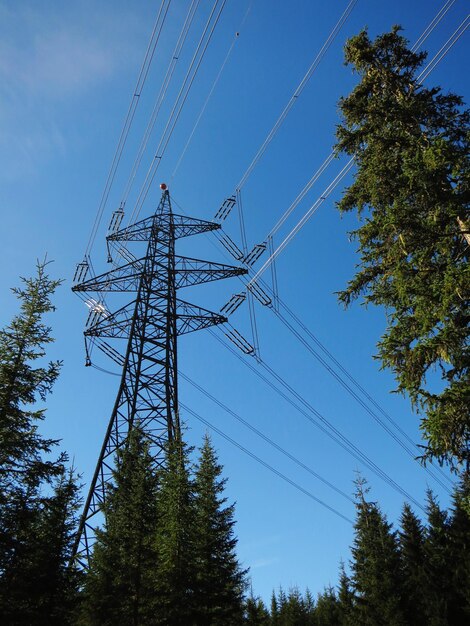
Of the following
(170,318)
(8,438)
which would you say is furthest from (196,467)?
(8,438)

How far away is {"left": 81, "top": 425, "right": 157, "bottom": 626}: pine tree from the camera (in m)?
15.9

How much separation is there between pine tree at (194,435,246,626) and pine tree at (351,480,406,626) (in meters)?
10.7

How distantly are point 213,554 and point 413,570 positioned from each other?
15.8 m

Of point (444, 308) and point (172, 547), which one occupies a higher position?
point (444, 308)

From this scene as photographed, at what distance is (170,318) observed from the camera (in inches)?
853

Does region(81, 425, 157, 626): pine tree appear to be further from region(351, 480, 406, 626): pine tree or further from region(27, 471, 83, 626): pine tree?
region(351, 480, 406, 626): pine tree

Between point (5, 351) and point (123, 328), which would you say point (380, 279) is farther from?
point (123, 328)

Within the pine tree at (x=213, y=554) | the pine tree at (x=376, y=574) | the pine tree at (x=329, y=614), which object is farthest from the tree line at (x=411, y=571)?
the pine tree at (x=329, y=614)

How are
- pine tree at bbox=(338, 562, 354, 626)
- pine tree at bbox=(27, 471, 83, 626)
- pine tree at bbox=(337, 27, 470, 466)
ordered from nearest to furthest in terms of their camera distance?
pine tree at bbox=(337, 27, 470, 466)
pine tree at bbox=(27, 471, 83, 626)
pine tree at bbox=(338, 562, 354, 626)

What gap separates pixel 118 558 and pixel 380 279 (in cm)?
1358

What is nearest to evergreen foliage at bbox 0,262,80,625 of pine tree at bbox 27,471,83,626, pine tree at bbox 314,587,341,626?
pine tree at bbox 27,471,83,626

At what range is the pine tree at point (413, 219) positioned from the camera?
9.36 meters

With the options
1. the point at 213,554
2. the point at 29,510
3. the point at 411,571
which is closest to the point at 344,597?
the point at 411,571

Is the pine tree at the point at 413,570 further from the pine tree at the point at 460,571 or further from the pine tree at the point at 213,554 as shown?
the pine tree at the point at 213,554
